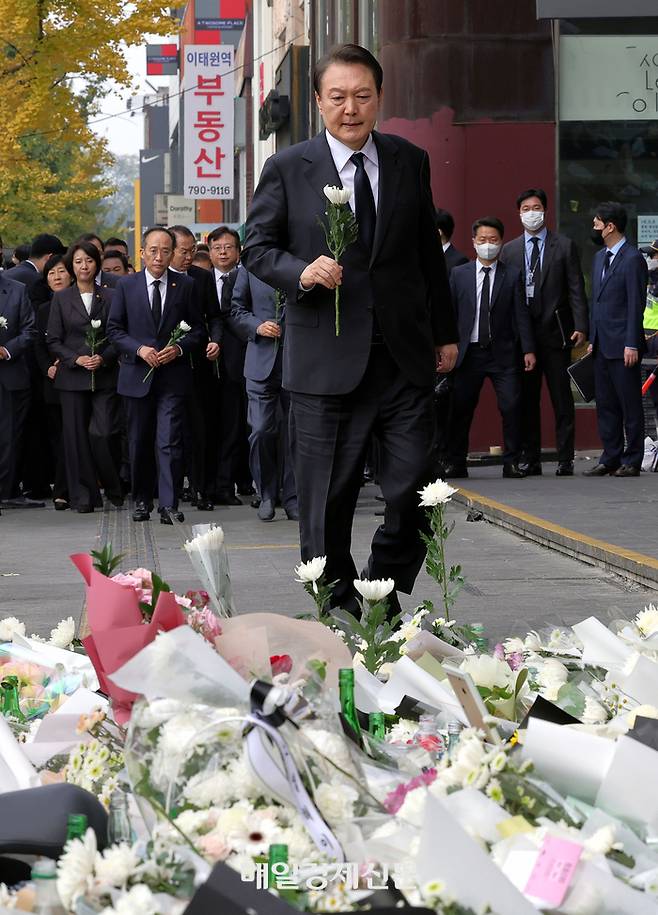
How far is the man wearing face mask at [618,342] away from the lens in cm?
1473

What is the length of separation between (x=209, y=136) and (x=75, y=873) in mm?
34440

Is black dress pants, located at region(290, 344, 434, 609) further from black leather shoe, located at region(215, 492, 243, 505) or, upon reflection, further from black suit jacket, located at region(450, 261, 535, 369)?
black suit jacket, located at region(450, 261, 535, 369)

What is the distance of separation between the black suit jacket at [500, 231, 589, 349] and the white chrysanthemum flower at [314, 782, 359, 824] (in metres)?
12.6

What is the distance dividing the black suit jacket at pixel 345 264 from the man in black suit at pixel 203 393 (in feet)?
24.2

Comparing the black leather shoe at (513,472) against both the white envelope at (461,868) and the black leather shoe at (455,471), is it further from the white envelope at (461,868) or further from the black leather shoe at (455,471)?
the white envelope at (461,868)

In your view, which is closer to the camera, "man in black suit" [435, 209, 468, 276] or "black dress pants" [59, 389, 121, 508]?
"black dress pants" [59, 389, 121, 508]

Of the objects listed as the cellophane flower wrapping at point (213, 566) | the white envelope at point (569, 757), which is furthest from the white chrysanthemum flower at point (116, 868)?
the cellophane flower wrapping at point (213, 566)

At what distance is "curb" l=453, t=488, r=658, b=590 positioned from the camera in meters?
9.09

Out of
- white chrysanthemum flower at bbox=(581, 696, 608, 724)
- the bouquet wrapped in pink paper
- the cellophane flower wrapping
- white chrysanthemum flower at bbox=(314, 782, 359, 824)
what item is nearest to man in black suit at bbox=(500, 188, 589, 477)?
the cellophane flower wrapping

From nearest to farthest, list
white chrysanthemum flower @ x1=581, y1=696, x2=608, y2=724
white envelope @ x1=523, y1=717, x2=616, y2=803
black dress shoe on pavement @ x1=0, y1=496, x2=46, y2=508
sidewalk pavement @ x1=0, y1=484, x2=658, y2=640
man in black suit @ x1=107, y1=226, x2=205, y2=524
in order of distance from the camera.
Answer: white envelope @ x1=523, y1=717, x2=616, y2=803 → white chrysanthemum flower @ x1=581, y1=696, x2=608, y2=724 → sidewalk pavement @ x1=0, y1=484, x2=658, y2=640 → man in black suit @ x1=107, y1=226, x2=205, y2=524 → black dress shoe on pavement @ x1=0, y1=496, x2=46, y2=508

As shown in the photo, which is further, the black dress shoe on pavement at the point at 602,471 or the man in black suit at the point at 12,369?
the black dress shoe on pavement at the point at 602,471

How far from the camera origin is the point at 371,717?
4000 millimetres

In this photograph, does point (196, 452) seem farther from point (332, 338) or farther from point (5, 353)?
point (332, 338)

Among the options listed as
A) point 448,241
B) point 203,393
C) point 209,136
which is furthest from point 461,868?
point 209,136
